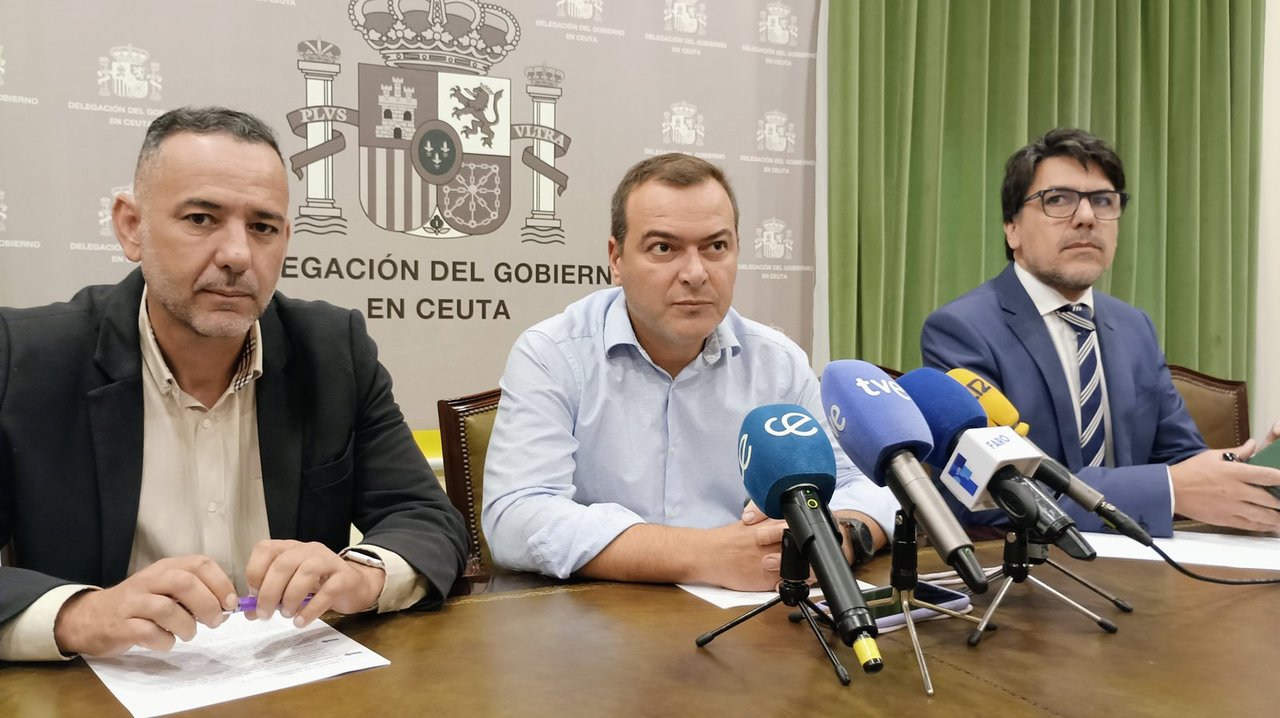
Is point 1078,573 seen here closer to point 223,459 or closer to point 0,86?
point 223,459

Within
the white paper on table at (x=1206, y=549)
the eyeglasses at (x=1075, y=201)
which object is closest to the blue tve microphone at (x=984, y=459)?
the white paper on table at (x=1206, y=549)

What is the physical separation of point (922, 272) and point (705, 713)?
2982 millimetres

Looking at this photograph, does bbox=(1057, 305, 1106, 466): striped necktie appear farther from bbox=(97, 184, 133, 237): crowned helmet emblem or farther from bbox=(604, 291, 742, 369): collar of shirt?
bbox=(97, 184, 133, 237): crowned helmet emblem

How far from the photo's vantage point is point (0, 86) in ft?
8.11

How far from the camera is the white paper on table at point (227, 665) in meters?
0.93

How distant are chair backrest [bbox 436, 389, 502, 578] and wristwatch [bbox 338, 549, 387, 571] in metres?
0.64

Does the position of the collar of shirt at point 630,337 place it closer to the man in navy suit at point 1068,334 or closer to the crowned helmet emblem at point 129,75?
the man in navy suit at point 1068,334

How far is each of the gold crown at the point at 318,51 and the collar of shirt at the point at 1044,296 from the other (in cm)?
216

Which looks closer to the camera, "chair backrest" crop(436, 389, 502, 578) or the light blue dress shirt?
the light blue dress shirt

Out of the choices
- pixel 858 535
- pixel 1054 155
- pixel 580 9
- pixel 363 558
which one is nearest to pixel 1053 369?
pixel 1054 155

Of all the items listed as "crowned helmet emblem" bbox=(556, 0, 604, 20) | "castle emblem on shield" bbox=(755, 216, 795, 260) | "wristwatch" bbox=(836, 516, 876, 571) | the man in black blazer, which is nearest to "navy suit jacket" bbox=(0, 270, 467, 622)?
the man in black blazer

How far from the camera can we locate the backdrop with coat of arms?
8.36ft

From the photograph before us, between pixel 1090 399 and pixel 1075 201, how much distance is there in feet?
1.86

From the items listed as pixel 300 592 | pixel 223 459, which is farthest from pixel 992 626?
pixel 223 459
